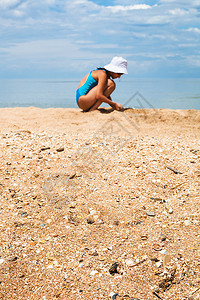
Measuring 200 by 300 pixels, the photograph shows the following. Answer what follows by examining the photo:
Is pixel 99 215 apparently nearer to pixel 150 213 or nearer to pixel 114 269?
pixel 150 213

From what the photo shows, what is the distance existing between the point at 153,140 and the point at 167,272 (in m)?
2.33

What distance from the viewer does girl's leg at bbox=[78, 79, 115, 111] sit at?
213 inches

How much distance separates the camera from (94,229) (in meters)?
2.41

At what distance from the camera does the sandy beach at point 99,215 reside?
1911 millimetres

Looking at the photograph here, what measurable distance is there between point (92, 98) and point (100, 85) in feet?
1.11

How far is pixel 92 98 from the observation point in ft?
18.0

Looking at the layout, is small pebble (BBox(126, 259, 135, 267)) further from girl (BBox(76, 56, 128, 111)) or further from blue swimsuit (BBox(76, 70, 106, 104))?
blue swimsuit (BBox(76, 70, 106, 104))

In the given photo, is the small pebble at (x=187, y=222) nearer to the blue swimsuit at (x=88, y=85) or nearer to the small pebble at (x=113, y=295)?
the small pebble at (x=113, y=295)

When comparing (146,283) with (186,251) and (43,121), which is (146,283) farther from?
(43,121)

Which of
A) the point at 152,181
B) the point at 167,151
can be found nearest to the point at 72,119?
the point at 167,151

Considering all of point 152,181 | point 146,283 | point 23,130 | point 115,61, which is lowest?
point 146,283

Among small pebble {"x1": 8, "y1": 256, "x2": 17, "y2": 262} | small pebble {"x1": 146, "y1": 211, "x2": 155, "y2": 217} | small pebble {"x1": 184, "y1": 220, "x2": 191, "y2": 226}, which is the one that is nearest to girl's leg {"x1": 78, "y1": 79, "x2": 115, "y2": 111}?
small pebble {"x1": 146, "y1": 211, "x2": 155, "y2": 217}

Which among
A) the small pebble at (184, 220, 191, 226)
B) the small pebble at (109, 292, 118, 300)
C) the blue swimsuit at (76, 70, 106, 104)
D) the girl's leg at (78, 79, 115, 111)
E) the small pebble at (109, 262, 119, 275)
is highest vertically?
the blue swimsuit at (76, 70, 106, 104)

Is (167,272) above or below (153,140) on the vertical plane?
below
